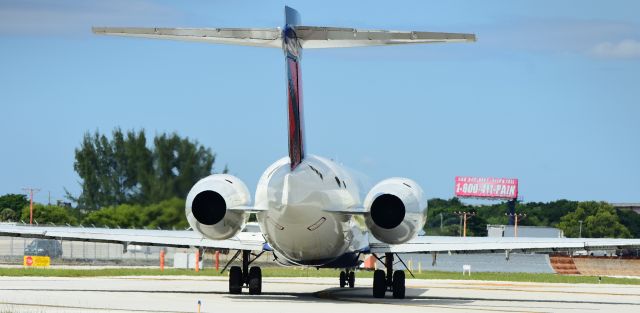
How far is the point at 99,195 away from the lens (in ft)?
137

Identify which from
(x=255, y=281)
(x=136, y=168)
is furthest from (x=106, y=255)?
(x=255, y=281)

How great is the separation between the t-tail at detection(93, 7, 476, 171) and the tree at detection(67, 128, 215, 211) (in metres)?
11.2

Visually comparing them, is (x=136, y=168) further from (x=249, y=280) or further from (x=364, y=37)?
(x=364, y=37)

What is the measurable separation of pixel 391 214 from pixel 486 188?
10611 cm

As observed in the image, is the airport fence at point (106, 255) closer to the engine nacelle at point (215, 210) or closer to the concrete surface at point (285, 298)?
the concrete surface at point (285, 298)

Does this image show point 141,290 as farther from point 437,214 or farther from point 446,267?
point 437,214

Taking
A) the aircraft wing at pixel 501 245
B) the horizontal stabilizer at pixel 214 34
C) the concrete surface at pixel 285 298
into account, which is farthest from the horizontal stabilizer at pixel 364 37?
the aircraft wing at pixel 501 245

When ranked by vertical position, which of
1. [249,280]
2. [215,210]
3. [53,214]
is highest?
[215,210]

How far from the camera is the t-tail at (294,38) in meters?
27.6

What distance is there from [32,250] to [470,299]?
43267mm

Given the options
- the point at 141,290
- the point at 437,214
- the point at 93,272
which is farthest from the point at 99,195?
the point at 437,214

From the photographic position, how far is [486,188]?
136 m

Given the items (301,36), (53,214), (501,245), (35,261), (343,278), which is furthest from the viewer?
(35,261)

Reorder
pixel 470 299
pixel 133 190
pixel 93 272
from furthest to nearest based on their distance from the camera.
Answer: pixel 93 272
pixel 133 190
pixel 470 299
